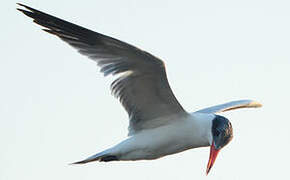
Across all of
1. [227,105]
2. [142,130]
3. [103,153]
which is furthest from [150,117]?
[227,105]

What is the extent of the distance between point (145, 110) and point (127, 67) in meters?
0.77

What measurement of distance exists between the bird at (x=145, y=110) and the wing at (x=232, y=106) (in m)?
1.48

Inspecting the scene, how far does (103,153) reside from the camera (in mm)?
8633

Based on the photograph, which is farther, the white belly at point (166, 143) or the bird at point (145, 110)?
the white belly at point (166, 143)

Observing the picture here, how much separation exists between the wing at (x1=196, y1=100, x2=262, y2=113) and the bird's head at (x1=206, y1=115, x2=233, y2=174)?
4.86 ft

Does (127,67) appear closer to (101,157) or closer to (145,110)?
(145,110)

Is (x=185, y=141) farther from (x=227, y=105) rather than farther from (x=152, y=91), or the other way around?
(x=227, y=105)

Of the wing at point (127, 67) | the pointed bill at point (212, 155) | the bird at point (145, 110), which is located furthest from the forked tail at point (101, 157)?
the pointed bill at point (212, 155)

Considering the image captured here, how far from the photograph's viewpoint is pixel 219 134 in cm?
857

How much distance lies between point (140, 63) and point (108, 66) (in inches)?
14.9

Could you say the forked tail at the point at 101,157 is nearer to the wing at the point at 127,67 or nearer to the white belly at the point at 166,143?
the white belly at the point at 166,143

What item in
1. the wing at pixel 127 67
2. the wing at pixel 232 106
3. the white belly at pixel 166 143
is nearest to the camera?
the wing at pixel 127 67

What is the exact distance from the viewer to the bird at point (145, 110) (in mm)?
8117

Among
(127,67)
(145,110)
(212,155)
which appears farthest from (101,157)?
(212,155)
